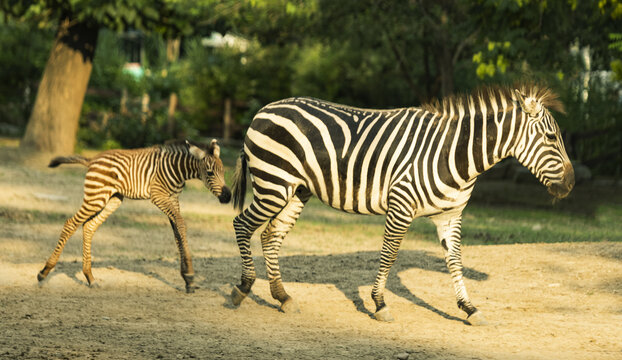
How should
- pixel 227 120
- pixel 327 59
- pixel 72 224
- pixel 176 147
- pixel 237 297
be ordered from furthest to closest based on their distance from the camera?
pixel 227 120 < pixel 327 59 < pixel 176 147 < pixel 72 224 < pixel 237 297

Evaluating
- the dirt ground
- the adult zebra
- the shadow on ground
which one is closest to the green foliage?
the dirt ground

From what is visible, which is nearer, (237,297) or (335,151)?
(335,151)

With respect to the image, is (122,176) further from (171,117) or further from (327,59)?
(327,59)

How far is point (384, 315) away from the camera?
6965 mm

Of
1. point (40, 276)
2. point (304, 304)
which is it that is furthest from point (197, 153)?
point (40, 276)

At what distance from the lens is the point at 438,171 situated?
6902 mm

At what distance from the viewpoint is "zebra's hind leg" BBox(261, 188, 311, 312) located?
7.27 metres

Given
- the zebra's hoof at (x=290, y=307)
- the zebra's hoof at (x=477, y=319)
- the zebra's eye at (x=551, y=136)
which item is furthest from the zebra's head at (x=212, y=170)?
the zebra's eye at (x=551, y=136)

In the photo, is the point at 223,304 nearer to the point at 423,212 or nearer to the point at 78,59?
the point at 423,212

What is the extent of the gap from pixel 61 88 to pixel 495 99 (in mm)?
13513

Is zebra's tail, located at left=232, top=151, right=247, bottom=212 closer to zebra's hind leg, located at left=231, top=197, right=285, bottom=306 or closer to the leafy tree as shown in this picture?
zebra's hind leg, located at left=231, top=197, right=285, bottom=306

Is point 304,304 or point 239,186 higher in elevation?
point 239,186

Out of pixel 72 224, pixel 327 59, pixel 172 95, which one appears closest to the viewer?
pixel 72 224

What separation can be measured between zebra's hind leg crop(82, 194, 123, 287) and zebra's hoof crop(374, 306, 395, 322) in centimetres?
280
